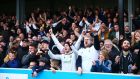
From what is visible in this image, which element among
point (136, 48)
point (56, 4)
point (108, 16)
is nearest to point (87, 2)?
point (56, 4)

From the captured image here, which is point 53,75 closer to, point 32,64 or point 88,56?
point 32,64

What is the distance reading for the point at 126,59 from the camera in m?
9.47

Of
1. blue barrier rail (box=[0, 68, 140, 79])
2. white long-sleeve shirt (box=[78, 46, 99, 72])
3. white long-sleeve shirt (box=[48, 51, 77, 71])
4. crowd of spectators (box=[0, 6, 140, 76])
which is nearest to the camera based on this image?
blue barrier rail (box=[0, 68, 140, 79])

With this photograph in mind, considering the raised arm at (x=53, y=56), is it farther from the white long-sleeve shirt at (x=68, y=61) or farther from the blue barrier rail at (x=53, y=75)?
the blue barrier rail at (x=53, y=75)

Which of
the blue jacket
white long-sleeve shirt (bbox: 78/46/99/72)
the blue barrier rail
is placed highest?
white long-sleeve shirt (bbox: 78/46/99/72)

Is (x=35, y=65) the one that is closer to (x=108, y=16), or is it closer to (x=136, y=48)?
(x=136, y=48)

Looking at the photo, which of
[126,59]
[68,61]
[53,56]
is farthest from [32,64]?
[126,59]

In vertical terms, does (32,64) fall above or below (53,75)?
above

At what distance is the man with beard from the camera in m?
9.36

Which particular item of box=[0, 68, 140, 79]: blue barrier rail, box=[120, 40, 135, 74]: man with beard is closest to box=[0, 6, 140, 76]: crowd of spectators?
box=[120, 40, 135, 74]: man with beard

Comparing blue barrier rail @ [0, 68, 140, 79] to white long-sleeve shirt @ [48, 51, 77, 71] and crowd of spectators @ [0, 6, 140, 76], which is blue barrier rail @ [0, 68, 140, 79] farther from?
white long-sleeve shirt @ [48, 51, 77, 71]

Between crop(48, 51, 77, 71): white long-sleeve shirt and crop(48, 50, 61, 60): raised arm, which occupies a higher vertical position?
crop(48, 50, 61, 60): raised arm

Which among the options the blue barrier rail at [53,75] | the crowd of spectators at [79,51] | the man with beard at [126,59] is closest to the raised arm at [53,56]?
the crowd of spectators at [79,51]

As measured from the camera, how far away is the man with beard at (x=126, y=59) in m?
9.36
